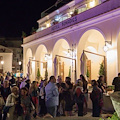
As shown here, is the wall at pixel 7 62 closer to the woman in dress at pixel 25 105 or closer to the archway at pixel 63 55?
the archway at pixel 63 55

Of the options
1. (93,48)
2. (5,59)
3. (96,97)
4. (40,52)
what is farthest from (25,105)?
(5,59)

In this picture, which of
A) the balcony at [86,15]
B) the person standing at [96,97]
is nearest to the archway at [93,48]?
the balcony at [86,15]

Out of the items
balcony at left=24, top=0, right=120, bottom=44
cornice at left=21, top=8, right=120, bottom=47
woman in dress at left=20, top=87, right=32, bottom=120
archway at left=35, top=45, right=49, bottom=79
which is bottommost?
woman in dress at left=20, top=87, right=32, bottom=120

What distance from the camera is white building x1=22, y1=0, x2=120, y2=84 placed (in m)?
15.4

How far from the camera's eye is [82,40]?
19.1m

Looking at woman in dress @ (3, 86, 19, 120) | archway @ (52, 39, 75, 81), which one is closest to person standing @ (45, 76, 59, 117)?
woman in dress @ (3, 86, 19, 120)

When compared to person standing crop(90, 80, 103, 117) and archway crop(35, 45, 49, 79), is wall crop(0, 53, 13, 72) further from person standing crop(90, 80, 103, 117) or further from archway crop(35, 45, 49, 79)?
person standing crop(90, 80, 103, 117)

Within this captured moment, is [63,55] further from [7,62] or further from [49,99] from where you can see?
[7,62]

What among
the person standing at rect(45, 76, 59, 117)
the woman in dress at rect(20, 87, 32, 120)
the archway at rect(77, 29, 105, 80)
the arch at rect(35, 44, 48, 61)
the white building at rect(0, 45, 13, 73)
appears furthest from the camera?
the white building at rect(0, 45, 13, 73)

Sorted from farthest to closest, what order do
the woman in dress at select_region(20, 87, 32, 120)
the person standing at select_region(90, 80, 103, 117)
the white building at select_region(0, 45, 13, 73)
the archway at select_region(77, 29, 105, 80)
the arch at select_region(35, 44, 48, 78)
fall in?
the white building at select_region(0, 45, 13, 73), the arch at select_region(35, 44, 48, 78), the archway at select_region(77, 29, 105, 80), the person standing at select_region(90, 80, 103, 117), the woman in dress at select_region(20, 87, 32, 120)

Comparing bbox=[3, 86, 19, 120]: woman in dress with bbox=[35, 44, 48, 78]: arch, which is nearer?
bbox=[3, 86, 19, 120]: woman in dress

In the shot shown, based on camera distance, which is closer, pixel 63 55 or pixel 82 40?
pixel 82 40

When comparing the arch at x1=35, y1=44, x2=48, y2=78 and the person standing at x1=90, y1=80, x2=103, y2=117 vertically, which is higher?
the arch at x1=35, y1=44, x2=48, y2=78

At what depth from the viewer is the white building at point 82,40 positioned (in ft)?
50.5
